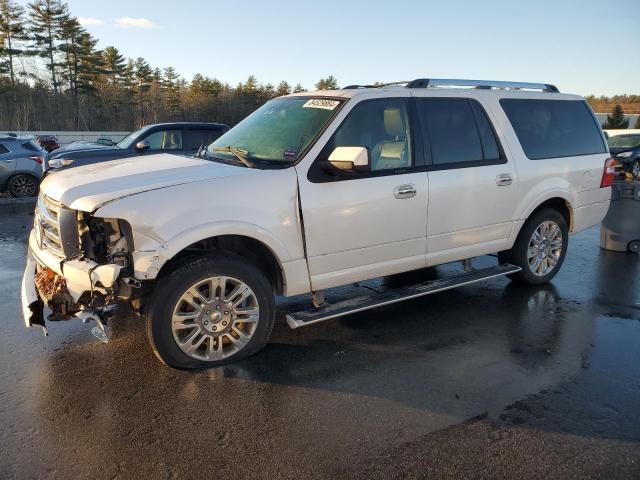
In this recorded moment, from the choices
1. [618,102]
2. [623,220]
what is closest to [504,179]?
[623,220]

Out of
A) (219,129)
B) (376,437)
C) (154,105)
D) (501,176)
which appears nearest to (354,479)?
(376,437)

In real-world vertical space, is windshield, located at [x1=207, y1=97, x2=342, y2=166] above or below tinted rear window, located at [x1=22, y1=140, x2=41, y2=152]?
below

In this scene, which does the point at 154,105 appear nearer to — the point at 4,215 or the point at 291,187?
the point at 4,215

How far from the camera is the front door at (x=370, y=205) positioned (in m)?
4.13

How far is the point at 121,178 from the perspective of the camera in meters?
3.78

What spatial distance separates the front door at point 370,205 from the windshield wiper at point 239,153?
454 millimetres

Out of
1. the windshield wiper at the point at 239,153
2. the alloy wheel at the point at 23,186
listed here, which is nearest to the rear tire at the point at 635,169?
the windshield wiper at the point at 239,153

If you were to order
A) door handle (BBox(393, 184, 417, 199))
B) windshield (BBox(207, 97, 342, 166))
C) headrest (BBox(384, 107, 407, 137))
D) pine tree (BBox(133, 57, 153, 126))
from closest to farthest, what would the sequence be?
windshield (BBox(207, 97, 342, 166)) < door handle (BBox(393, 184, 417, 199)) < headrest (BBox(384, 107, 407, 137)) < pine tree (BBox(133, 57, 153, 126))

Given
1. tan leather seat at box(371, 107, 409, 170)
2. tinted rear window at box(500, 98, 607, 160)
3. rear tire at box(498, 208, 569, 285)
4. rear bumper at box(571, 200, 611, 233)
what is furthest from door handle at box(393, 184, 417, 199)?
rear bumper at box(571, 200, 611, 233)

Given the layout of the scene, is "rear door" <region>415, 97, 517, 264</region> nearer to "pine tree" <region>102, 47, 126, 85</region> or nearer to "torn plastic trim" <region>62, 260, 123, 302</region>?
"torn plastic trim" <region>62, 260, 123, 302</region>

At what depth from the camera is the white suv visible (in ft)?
11.9

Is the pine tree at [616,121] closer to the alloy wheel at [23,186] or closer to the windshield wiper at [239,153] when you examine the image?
the alloy wheel at [23,186]

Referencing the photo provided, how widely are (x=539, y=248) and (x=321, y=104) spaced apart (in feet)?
9.97

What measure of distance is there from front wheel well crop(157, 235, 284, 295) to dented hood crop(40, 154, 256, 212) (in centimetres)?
49
